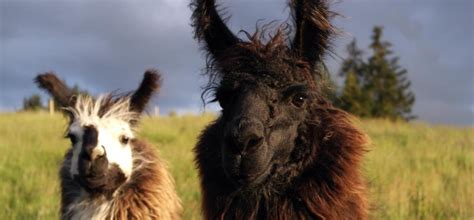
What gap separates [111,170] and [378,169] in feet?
19.9

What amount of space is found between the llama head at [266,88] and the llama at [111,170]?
187 centimetres

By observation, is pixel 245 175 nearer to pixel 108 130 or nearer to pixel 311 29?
pixel 311 29

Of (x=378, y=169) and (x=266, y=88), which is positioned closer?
(x=266, y=88)

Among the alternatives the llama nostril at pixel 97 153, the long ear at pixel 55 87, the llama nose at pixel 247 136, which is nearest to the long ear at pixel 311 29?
the llama nose at pixel 247 136

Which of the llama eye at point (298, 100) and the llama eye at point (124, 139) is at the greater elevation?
the llama eye at point (298, 100)

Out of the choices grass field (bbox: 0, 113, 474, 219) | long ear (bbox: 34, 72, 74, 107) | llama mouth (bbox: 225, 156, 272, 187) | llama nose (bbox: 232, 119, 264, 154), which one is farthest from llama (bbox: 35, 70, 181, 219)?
llama nose (bbox: 232, 119, 264, 154)

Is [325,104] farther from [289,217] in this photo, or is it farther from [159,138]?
[159,138]

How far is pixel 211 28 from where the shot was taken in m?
4.14

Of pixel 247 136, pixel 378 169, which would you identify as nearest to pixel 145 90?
pixel 247 136

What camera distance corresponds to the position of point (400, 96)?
4594 cm

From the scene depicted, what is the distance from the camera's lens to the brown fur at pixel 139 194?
5.84 metres

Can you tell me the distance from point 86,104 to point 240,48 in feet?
8.56

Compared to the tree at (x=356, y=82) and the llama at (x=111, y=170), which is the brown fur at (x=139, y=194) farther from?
the tree at (x=356, y=82)

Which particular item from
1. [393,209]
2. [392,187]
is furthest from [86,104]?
[392,187]
